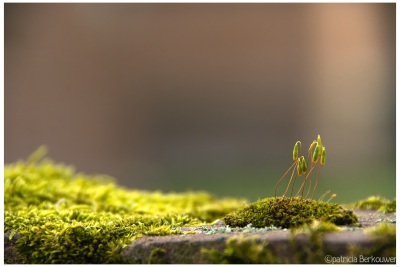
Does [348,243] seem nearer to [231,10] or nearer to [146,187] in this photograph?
[146,187]

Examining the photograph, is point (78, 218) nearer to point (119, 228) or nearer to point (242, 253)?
point (119, 228)

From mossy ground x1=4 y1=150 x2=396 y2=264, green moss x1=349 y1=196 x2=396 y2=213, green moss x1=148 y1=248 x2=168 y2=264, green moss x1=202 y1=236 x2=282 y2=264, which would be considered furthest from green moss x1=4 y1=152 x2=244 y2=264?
green moss x1=349 y1=196 x2=396 y2=213

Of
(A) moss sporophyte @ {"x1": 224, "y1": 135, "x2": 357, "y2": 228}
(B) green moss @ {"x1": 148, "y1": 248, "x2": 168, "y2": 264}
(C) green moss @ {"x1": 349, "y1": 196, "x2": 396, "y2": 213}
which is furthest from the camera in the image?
(C) green moss @ {"x1": 349, "y1": 196, "x2": 396, "y2": 213}

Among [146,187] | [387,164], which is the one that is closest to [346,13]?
[387,164]

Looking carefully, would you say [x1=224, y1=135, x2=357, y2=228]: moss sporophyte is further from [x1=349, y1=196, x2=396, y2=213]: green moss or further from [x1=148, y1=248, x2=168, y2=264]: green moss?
[x1=349, y1=196, x2=396, y2=213]: green moss

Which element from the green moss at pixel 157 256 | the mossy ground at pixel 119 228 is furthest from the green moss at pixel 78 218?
the green moss at pixel 157 256

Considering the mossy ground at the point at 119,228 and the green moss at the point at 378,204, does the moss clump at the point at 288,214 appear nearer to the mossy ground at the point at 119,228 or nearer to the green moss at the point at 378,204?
the mossy ground at the point at 119,228
